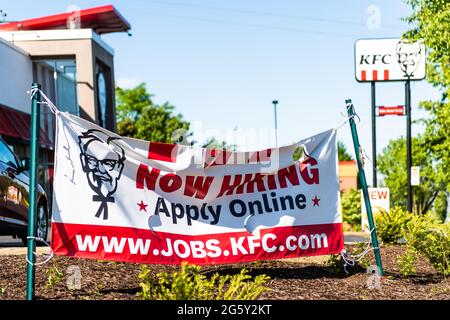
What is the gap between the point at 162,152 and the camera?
830 centimetres

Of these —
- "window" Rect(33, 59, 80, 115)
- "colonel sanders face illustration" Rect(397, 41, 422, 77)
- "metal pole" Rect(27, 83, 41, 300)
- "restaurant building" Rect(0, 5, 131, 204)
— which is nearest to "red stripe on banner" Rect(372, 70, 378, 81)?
"colonel sanders face illustration" Rect(397, 41, 422, 77)

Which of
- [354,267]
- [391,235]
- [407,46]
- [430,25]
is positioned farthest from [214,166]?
[407,46]

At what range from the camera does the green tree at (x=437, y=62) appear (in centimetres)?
2191

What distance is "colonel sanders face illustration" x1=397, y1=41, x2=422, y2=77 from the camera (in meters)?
29.9

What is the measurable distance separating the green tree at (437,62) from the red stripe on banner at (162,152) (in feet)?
49.3

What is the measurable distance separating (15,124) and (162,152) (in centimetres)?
2482

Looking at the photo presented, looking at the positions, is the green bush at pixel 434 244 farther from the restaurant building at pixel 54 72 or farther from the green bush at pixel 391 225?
the restaurant building at pixel 54 72

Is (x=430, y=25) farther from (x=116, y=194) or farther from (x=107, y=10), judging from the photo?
(x=107, y=10)

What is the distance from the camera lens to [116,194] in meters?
7.98

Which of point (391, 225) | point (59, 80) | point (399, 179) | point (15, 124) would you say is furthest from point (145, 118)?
point (391, 225)

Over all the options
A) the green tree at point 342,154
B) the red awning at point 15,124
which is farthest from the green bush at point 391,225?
the green tree at point 342,154

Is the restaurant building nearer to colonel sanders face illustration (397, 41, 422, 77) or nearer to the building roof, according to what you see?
the building roof

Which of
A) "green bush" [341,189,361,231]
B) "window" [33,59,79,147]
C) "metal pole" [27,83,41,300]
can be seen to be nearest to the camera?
"metal pole" [27,83,41,300]

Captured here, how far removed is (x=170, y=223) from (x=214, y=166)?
82 cm
